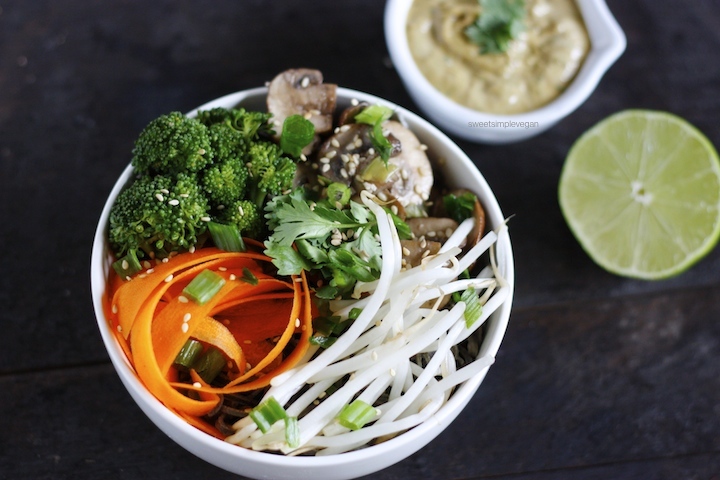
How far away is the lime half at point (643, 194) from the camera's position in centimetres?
241

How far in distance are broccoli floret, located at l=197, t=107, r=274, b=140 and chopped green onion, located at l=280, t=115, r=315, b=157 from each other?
3.0 inches

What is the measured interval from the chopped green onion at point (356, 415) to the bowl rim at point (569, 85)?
106 cm

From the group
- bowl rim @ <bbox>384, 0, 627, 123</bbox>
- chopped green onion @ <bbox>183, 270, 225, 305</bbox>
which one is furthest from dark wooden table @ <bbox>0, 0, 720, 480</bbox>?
chopped green onion @ <bbox>183, 270, 225, 305</bbox>

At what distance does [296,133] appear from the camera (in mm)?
1928

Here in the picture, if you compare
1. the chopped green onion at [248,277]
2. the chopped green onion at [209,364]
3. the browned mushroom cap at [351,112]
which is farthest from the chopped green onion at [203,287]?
the browned mushroom cap at [351,112]

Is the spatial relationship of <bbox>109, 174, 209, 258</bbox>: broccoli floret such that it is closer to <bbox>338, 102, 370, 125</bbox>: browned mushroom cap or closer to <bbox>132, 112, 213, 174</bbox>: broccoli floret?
<bbox>132, 112, 213, 174</bbox>: broccoli floret

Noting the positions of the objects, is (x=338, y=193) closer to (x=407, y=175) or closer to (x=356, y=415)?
(x=407, y=175)

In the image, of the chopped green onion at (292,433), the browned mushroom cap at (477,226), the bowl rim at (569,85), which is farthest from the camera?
the bowl rim at (569,85)

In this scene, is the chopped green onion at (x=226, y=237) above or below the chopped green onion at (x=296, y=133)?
below

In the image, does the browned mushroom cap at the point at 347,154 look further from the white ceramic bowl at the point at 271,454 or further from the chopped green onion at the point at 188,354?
the chopped green onion at the point at 188,354

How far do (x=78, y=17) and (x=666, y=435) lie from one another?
2628 millimetres

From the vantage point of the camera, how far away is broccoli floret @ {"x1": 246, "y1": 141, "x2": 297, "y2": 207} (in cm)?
187

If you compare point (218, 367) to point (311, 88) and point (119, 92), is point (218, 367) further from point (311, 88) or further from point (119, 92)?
point (119, 92)

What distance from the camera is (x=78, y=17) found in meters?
2.64
